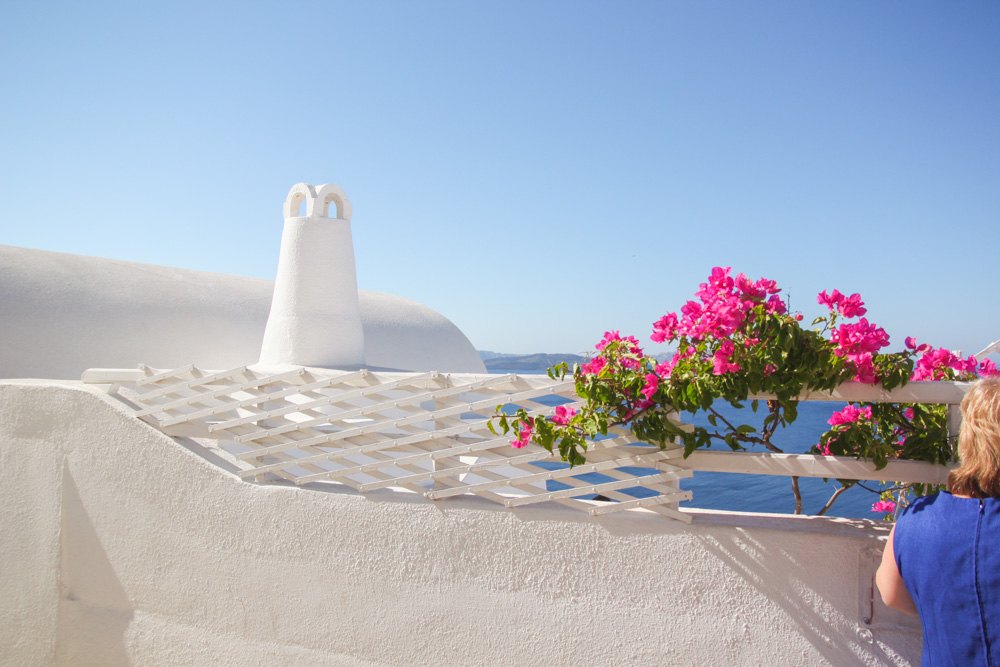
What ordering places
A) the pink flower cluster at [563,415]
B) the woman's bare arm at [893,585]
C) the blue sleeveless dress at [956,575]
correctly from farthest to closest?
the pink flower cluster at [563,415], the woman's bare arm at [893,585], the blue sleeveless dress at [956,575]

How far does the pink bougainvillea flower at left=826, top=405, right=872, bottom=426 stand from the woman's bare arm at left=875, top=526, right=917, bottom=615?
2.60ft

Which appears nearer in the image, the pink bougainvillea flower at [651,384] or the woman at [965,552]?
the woman at [965,552]

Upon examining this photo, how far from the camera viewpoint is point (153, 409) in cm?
371

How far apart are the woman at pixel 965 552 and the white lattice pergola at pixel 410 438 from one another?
37.3 inches

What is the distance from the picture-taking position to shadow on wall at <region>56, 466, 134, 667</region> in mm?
3756

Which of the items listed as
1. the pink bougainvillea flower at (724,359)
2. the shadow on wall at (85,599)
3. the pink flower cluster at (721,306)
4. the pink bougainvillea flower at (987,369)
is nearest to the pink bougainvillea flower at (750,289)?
the pink flower cluster at (721,306)

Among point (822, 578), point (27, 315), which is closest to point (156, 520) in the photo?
point (822, 578)

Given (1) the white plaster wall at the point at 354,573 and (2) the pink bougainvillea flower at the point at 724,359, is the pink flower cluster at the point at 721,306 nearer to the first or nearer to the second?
(2) the pink bougainvillea flower at the point at 724,359

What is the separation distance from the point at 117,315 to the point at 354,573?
27.3 ft

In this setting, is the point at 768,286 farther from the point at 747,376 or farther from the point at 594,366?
the point at 594,366

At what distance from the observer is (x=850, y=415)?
2623mm

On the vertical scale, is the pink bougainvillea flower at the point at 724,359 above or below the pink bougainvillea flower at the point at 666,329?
below

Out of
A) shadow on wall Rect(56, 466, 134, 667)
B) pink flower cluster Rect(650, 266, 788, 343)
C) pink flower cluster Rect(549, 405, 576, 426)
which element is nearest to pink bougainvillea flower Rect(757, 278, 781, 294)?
pink flower cluster Rect(650, 266, 788, 343)

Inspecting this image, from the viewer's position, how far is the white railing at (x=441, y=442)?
2500 mm
